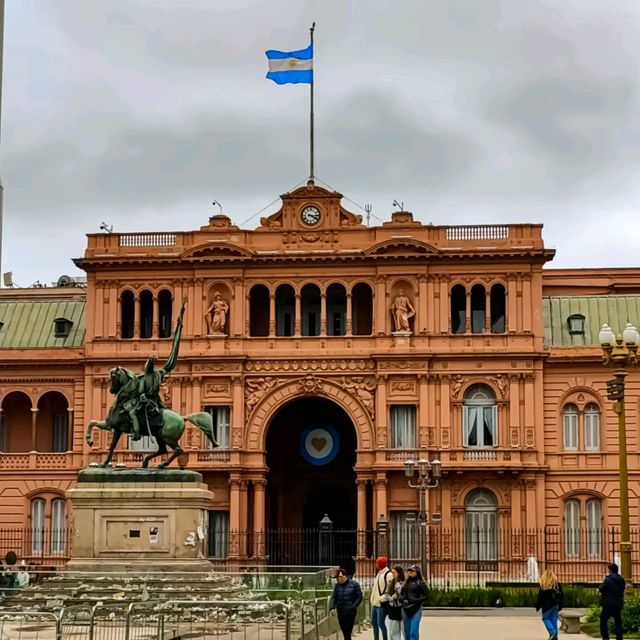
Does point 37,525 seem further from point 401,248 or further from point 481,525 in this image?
point 401,248

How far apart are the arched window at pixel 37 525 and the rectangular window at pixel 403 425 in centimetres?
1835

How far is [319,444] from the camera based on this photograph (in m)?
70.5

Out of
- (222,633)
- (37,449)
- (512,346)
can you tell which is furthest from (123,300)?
(222,633)

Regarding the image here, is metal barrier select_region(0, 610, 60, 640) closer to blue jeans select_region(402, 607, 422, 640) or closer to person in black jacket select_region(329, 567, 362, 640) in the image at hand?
person in black jacket select_region(329, 567, 362, 640)

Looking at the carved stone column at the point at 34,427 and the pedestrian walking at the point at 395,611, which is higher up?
the carved stone column at the point at 34,427

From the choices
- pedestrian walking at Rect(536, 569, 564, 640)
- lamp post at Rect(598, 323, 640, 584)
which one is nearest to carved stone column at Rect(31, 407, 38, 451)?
lamp post at Rect(598, 323, 640, 584)

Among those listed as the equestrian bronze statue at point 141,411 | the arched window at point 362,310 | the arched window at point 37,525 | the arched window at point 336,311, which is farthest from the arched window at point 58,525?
the equestrian bronze statue at point 141,411

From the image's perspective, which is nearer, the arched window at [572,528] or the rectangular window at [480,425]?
the arched window at [572,528]

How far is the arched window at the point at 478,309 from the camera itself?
67375 millimetres

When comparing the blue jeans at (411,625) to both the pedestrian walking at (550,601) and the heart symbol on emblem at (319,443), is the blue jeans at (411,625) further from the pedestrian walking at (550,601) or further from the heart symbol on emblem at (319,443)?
the heart symbol on emblem at (319,443)

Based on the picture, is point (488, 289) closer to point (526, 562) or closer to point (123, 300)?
point (526, 562)

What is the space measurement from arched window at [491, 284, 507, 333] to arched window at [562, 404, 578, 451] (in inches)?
200

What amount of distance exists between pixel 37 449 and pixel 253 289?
14416 mm

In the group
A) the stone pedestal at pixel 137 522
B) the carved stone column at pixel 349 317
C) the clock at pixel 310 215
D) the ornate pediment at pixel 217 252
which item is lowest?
the stone pedestal at pixel 137 522
